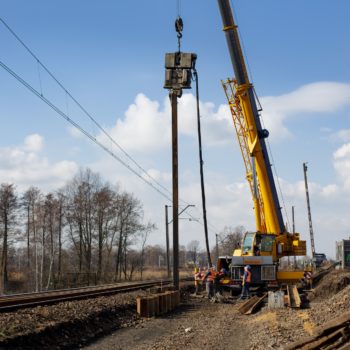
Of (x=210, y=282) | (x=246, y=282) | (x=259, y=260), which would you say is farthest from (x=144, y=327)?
(x=259, y=260)

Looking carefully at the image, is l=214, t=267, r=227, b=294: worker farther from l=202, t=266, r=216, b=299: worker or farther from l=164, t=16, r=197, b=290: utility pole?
l=164, t=16, r=197, b=290: utility pole

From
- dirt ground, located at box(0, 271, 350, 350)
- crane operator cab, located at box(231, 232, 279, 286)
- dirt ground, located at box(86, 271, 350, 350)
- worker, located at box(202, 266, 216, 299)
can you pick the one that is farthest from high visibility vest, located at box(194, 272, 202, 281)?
dirt ground, located at box(0, 271, 350, 350)

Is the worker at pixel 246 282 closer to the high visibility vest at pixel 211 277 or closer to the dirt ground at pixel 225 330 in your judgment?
the high visibility vest at pixel 211 277

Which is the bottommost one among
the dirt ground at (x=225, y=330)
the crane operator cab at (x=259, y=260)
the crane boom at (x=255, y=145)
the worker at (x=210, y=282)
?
the dirt ground at (x=225, y=330)

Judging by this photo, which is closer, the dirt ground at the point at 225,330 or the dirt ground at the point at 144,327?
the dirt ground at the point at 144,327

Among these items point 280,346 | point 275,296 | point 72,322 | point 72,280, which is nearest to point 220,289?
point 275,296

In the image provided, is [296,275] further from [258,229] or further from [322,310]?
[322,310]

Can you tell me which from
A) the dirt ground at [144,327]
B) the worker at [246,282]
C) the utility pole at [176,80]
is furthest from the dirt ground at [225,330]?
the utility pole at [176,80]

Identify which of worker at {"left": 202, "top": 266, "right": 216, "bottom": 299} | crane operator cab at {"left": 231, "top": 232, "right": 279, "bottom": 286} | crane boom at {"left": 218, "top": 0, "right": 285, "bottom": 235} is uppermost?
crane boom at {"left": 218, "top": 0, "right": 285, "bottom": 235}

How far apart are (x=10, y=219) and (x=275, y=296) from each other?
5133 centimetres

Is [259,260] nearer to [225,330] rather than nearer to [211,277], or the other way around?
[211,277]

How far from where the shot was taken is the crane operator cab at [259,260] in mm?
25828

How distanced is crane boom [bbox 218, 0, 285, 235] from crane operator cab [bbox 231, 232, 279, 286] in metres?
1.16

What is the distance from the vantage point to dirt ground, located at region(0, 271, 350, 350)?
40.5 feet
